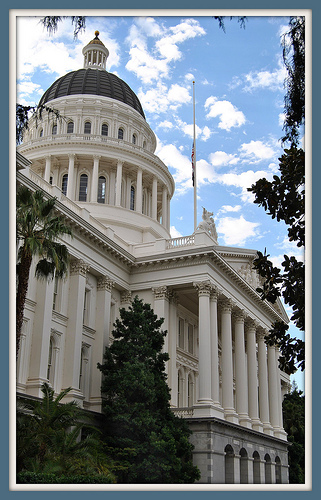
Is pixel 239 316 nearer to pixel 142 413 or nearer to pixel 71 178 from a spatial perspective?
pixel 142 413

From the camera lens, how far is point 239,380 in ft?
133

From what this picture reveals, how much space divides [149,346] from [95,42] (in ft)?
125

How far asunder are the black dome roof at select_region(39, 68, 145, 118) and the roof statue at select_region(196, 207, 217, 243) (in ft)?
68.0

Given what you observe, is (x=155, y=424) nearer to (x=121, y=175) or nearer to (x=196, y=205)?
(x=196, y=205)

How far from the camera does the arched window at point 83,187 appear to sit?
161 feet

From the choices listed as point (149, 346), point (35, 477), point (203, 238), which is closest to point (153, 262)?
point (203, 238)

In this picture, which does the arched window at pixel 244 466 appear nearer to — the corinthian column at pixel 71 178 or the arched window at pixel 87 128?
the corinthian column at pixel 71 178

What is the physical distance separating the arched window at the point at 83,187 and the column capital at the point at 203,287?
16876 mm

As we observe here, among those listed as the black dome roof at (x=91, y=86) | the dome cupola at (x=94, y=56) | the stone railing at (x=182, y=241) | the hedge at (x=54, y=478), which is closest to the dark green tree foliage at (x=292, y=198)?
the hedge at (x=54, y=478)

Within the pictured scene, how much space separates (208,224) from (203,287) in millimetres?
5982

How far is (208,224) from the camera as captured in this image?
39.8 metres

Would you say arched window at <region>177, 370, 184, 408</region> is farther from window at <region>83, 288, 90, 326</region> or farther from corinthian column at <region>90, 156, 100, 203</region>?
corinthian column at <region>90, 156, 100, 203</region>

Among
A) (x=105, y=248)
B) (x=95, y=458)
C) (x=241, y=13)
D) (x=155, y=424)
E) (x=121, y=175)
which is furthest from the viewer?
(x=121, y=175)

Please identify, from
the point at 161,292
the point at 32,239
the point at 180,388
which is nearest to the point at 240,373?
the point at 180,388
